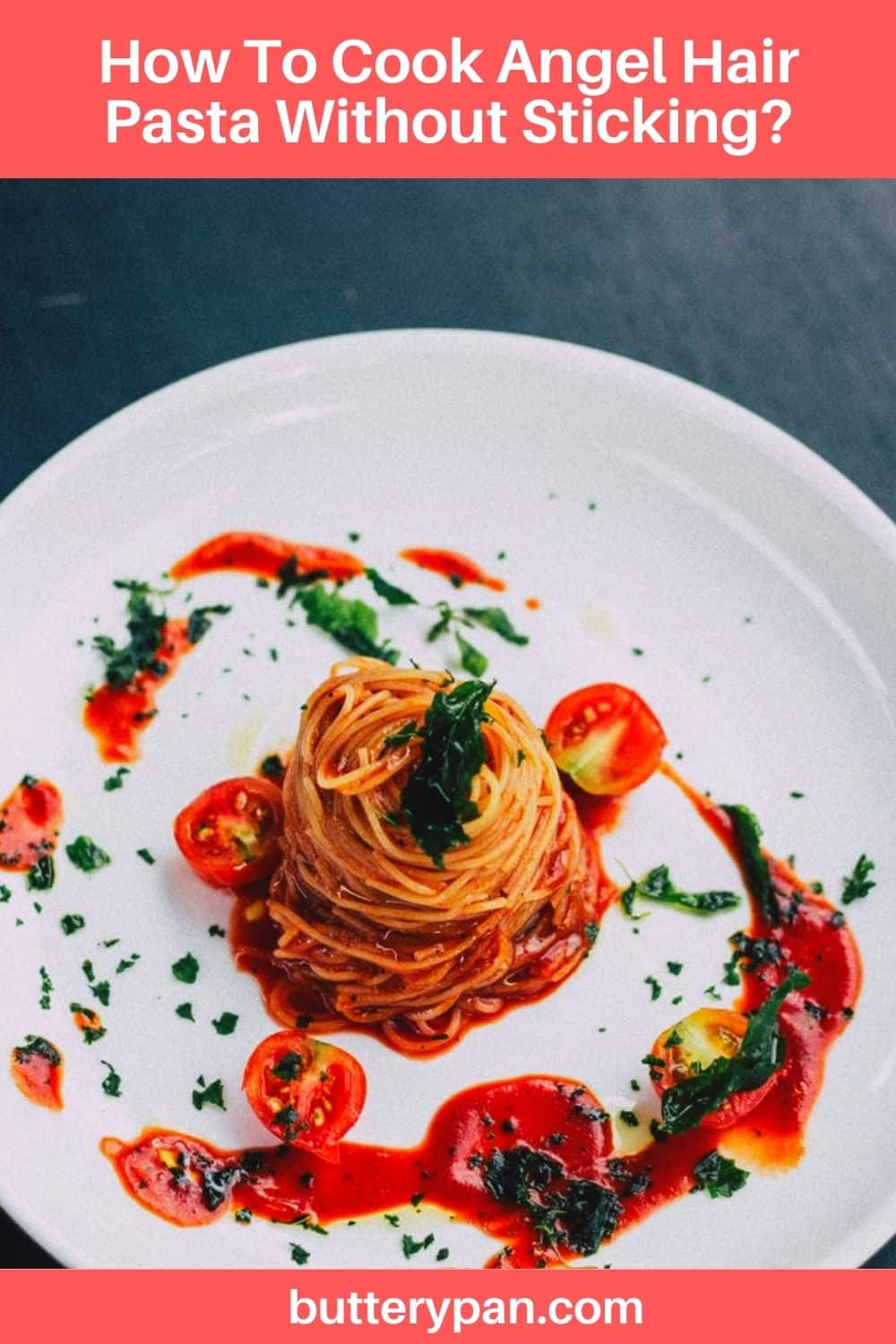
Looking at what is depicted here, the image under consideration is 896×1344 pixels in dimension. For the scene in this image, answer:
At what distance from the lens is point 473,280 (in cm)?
1012

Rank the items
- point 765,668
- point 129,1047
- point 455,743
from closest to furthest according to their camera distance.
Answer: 1. point 455,743
2. point 129,1047
3. point 765,668

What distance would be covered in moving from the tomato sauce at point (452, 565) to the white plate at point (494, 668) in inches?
3.1

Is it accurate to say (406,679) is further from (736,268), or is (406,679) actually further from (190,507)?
(736,268)

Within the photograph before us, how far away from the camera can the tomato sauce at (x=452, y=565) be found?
8.66 meters

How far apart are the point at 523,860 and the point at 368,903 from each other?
29.0 inches

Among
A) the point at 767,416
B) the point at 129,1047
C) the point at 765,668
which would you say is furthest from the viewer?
the point at 767,416

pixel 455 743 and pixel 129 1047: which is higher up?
pixel 455 743

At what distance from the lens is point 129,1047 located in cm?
732

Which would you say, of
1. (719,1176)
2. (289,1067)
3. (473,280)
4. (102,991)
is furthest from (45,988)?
(473,280)

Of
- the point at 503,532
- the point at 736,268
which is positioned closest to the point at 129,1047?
the point at 503,532

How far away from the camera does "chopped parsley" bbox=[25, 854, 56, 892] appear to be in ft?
25.2

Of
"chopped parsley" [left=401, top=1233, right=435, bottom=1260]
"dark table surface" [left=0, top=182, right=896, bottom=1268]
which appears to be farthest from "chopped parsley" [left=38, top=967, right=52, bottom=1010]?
"dark table surface" [left=0, top=182, right=896, bottom=1268]

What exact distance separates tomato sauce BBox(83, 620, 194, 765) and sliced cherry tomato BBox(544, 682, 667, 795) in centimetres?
199

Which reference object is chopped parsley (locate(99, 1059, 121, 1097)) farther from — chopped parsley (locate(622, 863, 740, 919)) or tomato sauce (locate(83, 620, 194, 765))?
chopped parsley (locate(622, 863, 740, 919))
